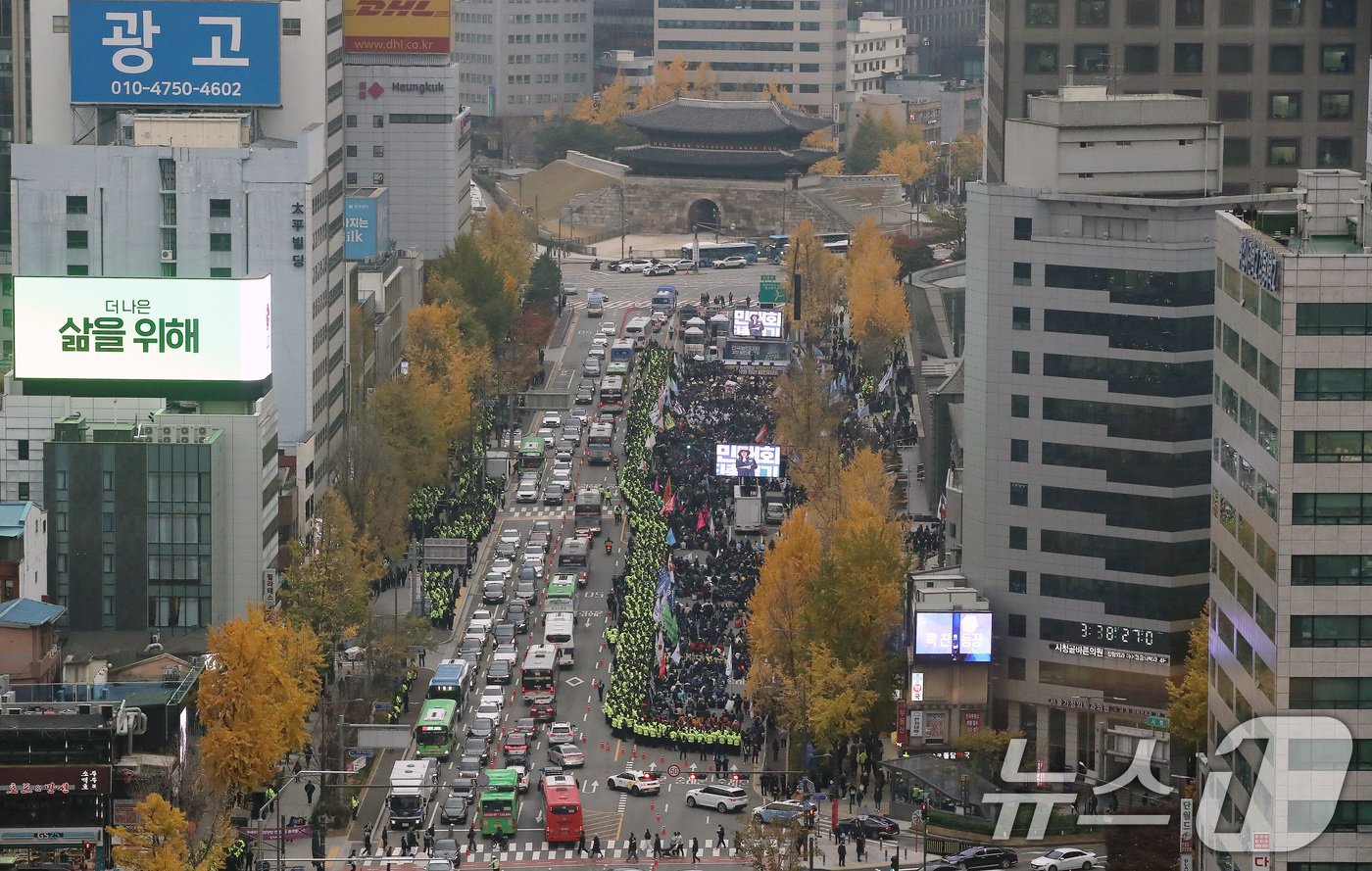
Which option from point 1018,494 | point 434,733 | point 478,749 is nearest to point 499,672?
point 434,733

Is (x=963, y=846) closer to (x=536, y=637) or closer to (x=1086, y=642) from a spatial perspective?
(x=1086, y=642)

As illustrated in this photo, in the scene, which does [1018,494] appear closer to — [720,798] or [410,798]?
[720,798]

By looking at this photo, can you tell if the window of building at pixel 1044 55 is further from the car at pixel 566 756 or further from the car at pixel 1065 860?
the car at pixel 1065 860

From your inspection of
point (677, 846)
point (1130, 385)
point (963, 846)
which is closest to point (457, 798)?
point (677, 846)

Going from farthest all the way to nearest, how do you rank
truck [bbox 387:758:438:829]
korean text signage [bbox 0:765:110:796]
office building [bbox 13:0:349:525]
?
1. office building [bbox 13:0:349:525]
2. truck [bbox 387:758:438:829]
3. korean text signage [bbox 0:765:110:796]

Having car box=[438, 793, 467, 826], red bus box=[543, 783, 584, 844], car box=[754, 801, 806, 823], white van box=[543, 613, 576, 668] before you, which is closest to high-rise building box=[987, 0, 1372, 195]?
white van box=[543, 613, 576, 668]

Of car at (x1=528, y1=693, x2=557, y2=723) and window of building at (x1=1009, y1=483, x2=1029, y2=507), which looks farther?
car at (x1=528, y1=693, x2=557, y2=723)

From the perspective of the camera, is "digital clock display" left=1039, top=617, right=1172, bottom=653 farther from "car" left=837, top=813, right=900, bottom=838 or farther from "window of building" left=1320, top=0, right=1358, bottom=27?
"window of building" left=1320, top=0, right=1358, bottom=27
